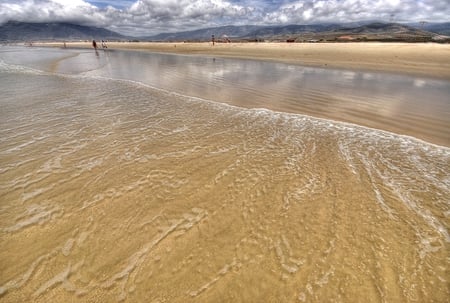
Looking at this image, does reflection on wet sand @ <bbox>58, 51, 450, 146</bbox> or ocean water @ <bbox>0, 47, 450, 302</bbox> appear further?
reflection on wet sand @ <bbox>58, 51, 450, 146</bbox>

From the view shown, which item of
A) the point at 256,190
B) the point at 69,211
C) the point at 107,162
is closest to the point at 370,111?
the point at 256,190

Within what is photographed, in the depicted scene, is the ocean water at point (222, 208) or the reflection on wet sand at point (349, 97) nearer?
the ocean water at point (222, 208)

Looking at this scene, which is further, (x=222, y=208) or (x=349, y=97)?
(x=349, y=97)

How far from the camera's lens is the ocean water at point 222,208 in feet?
10.1

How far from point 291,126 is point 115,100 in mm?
8970

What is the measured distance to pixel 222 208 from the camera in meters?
4.45

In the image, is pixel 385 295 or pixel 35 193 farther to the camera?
pixel 35 193

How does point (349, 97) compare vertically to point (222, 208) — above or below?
above

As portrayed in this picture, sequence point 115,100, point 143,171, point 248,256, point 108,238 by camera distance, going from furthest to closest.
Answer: point 115,100 < point 143,171 < point 108,238 < point 248,256

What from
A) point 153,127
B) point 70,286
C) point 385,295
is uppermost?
point 153,127

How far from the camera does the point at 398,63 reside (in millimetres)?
25812

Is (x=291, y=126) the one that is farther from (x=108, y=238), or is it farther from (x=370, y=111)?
(x=108, y=238)

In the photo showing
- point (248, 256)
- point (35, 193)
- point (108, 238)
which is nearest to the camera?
point (248, 256)

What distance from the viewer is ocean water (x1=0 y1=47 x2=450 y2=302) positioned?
3.08 metres
